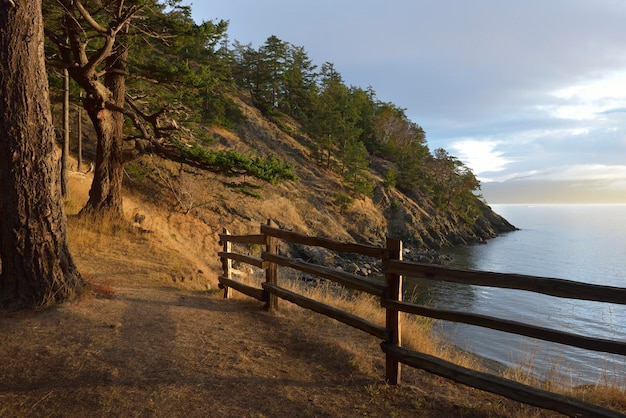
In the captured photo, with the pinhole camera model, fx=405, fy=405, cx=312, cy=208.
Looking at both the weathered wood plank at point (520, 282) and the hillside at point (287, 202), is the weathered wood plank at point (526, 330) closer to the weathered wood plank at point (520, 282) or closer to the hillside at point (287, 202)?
the weathered wood plank at point (520, 282)

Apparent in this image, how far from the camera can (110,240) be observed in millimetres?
13891

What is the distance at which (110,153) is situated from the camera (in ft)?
51.1

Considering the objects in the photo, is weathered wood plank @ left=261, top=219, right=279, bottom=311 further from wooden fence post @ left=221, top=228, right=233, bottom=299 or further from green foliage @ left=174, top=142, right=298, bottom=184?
green foliage @ left=174, top=142, right=298, bottom=184

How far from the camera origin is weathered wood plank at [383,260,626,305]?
11.8 ft

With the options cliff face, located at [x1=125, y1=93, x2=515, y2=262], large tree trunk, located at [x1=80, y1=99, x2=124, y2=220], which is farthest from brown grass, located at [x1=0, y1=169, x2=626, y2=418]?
cliff face, located at [x1=125, y1=93, x2=515, y2=262]

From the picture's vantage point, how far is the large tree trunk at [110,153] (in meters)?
15.2

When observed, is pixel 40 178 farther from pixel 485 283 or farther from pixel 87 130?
pixel 87 130

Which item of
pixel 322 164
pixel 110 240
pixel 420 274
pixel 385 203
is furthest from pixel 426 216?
pixel 420 274

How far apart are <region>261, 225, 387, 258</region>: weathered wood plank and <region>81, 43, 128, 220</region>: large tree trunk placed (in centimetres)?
1030

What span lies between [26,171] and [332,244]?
4.86 meters

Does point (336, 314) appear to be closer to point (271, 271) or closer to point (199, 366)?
point (199, 366)

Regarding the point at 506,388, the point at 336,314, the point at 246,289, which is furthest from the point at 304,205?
the point at 506,388

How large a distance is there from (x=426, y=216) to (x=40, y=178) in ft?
175

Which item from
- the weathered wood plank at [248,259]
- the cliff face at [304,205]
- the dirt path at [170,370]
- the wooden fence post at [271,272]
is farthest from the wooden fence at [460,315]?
the cliff face at [304,205]
